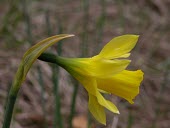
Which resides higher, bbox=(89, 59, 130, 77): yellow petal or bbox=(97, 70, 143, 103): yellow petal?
bbox=(89, 59, 130, 77): yellow petal

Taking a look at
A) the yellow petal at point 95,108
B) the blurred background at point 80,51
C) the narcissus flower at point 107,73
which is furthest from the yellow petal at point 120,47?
the blurred background at point 80,51

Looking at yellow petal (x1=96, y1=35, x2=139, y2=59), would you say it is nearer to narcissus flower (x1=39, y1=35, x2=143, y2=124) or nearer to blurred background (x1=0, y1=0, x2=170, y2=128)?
narcissus flower (x1=39, y1=35, x2=143, y2=124)

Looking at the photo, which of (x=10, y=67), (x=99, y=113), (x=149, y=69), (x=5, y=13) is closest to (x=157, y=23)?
(x=149, y=69)

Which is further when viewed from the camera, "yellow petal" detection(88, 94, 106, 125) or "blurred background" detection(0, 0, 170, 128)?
"blurred background" detection(0, 0, 170, 128)

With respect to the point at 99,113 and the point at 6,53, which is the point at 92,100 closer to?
the point at 99,113

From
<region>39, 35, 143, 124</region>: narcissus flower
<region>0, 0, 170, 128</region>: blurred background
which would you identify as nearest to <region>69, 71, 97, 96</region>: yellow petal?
<region>39, 35, 143, 124</region>: narcissus flower

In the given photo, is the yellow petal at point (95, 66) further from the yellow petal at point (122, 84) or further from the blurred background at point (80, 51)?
the blurred background at point (80, 51)

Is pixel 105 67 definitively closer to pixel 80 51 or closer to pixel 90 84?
pixel 90 84
